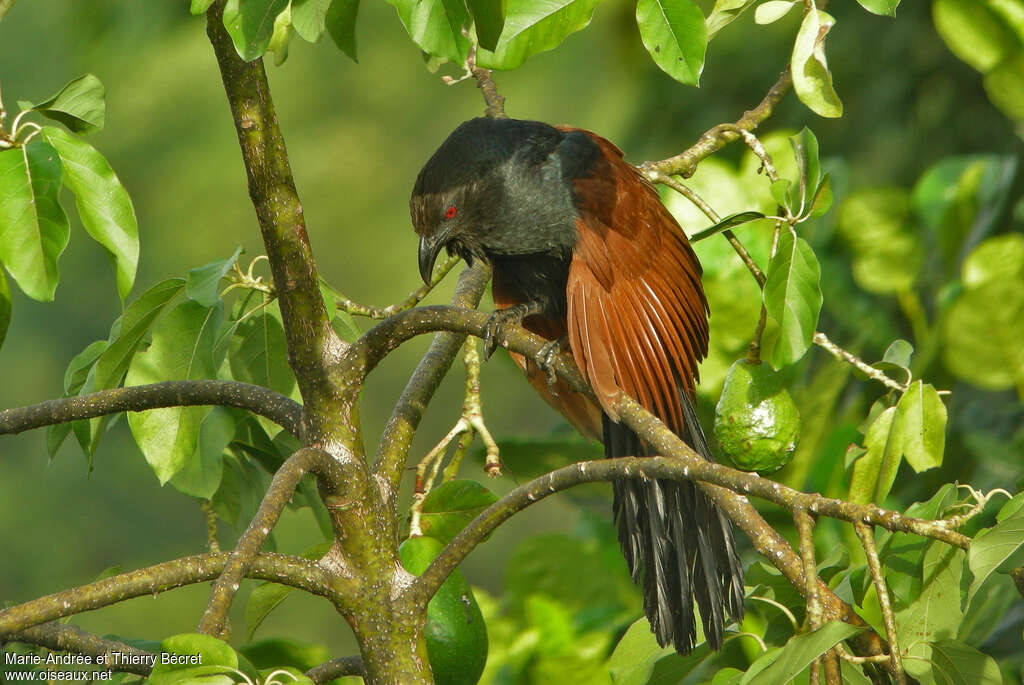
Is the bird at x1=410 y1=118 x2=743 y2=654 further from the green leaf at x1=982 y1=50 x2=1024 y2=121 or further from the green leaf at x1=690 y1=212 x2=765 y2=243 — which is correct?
the green leaf at x1=982 y1=50 x2=1024 y2=121

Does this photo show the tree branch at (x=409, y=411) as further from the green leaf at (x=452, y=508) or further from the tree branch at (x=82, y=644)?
the tree branch at (x=82, y=644)

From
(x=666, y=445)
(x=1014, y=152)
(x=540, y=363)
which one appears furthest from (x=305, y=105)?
(x=666, y=445)

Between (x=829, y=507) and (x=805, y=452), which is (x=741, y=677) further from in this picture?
(x=805, y=452)

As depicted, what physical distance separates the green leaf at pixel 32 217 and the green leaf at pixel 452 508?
348 mm

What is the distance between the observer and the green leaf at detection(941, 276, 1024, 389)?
3.11 feet

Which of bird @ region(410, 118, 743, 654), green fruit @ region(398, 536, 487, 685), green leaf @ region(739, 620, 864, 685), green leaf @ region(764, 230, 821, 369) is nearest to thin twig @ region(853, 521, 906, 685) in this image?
green leaf @ region(739, 620, 864, 685)

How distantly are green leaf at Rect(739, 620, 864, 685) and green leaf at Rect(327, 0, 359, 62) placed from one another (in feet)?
1.56

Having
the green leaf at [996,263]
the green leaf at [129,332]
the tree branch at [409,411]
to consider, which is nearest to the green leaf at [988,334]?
the green leaf at [996,263]

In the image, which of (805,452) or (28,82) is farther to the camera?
(28,82)

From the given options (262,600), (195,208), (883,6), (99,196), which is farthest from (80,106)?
(195,208)

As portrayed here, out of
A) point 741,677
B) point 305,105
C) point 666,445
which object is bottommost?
point 741,677

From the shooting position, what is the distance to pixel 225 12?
594 millimetres

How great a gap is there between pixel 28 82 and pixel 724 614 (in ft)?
10.6

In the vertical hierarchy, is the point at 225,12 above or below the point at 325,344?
above
